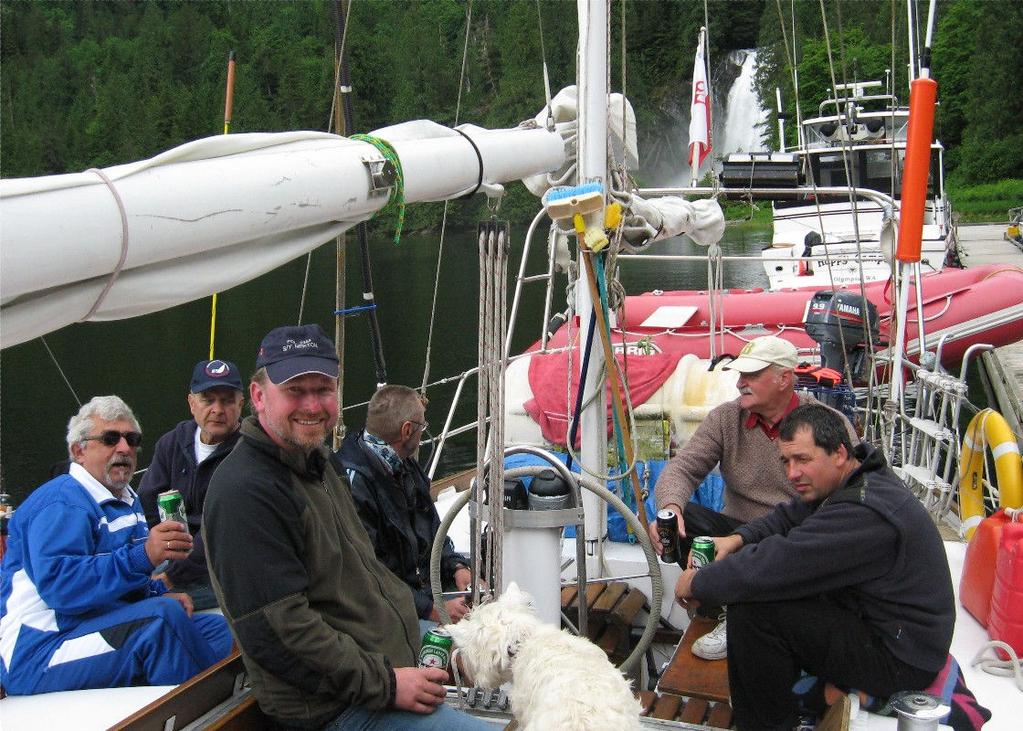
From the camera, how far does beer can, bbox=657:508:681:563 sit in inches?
126

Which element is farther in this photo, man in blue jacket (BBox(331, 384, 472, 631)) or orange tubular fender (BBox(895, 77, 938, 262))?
orange tubular fender (BBox(895, 77, 938, 262))

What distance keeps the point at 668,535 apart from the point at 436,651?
1147 millimetres

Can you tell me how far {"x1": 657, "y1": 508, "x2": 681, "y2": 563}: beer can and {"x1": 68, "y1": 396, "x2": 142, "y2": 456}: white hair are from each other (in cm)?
172

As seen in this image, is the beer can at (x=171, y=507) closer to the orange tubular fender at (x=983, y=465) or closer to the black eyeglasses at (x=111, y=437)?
the black eyeglasses at (x=111, y=437)

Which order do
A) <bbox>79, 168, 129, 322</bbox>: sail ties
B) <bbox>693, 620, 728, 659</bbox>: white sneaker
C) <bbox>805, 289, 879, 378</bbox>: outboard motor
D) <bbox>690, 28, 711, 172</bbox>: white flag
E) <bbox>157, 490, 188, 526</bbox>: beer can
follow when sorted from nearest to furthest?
<bbox>79, 168, 129, 322</bbox>: sail ties
<bbox>157, 490, 188, 526</bbox>: beer can
<bbox>693, 620, 728, 659</bbox>: white sneaker
<bbox>805, 289, 879, 378</bbox>: outboard motor
<bbox>690, 28, 711, 172</bbox>: white flag

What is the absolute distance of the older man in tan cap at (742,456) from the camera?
343cm

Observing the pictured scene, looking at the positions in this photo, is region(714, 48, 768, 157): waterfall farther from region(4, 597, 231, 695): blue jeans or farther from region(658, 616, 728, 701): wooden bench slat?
region(4, 597, 231, 695): blue jeans

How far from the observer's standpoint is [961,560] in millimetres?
4090

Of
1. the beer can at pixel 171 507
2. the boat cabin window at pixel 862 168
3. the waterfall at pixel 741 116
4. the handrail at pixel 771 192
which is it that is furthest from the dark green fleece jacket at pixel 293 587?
the waterfall at pixel 741 116

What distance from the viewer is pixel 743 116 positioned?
43.3 m

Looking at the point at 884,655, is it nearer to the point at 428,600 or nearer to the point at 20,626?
the point at 428,600

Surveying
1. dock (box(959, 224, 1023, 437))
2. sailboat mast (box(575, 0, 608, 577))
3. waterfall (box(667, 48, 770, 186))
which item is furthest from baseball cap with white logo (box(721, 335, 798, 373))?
waterfall (box(667, 48, 770, 186))

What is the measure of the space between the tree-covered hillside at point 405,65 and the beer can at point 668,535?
14.8 metres

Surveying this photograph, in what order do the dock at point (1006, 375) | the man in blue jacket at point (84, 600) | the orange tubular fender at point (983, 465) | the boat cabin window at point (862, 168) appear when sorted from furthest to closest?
the boat cabin window at point (862, 168) < the dock at point (1006, 375) < the orange tubular fender at point (983, 465) < the man in blue jacket at point (84, 600)
